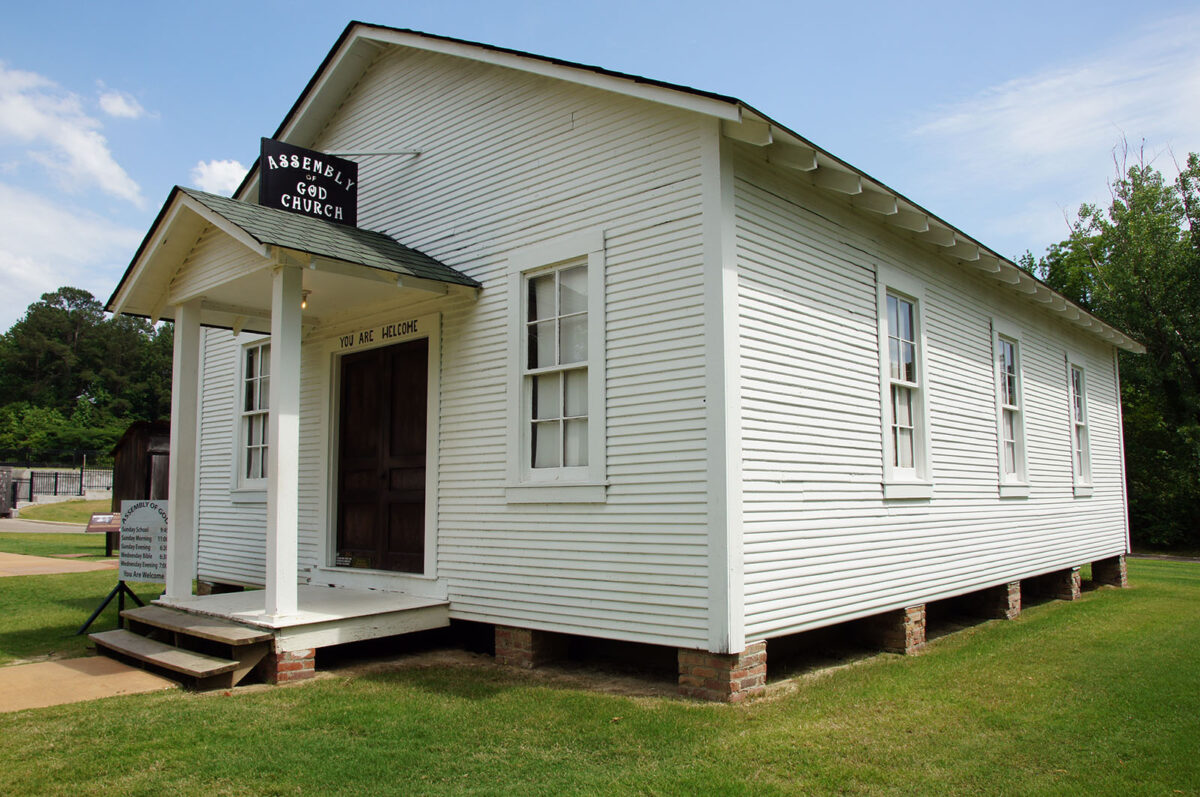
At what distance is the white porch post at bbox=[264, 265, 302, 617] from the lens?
707 cm

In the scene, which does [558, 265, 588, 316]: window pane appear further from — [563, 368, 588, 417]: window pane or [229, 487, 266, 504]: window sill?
[229, 487, 266, 504]: window sill

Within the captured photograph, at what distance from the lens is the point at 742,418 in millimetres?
6586

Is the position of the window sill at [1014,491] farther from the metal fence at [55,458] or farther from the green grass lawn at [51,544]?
the metal fence at [55,458]

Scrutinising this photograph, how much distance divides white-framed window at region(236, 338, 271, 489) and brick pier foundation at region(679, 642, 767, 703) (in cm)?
675

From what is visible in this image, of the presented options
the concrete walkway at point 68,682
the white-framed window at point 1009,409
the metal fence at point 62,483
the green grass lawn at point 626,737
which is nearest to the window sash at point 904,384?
the green grass lawn at point 626,737


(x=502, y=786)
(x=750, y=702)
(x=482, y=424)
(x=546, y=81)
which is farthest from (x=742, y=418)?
(x=546, y=81)

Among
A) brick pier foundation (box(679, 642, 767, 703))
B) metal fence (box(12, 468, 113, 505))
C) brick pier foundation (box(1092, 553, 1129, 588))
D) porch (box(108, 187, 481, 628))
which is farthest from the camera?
metal fence (box(12, 468, 113, 505))

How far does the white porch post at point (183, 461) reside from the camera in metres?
8.46

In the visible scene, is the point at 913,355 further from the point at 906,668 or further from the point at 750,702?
the point at 750,702

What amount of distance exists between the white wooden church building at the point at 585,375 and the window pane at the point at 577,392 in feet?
0.09

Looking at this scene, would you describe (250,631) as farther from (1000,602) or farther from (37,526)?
(37,526)

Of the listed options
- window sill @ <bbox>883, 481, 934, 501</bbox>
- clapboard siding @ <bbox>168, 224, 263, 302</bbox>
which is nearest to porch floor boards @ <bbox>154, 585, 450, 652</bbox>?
clapboard siding @ <bbox>168, 224, 263, 302</bbox>

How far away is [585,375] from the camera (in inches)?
292

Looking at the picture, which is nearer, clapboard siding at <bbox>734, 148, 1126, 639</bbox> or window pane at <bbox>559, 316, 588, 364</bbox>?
clapboard siding at <bbox>734, 148, 1126, 639</bbox>
